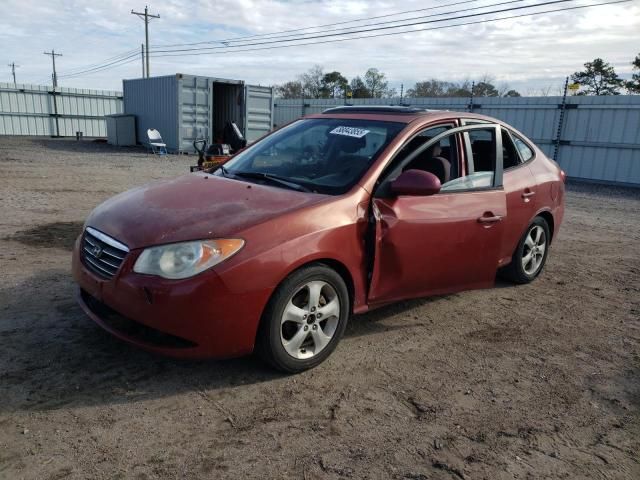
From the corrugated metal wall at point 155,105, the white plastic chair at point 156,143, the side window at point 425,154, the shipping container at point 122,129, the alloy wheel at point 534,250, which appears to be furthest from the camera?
the shipping container at point 122,129

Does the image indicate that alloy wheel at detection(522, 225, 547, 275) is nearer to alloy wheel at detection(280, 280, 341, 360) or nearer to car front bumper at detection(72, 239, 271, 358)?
alloy wheel at detection(280, 280, 341, 360)

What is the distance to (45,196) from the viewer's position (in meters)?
9.38

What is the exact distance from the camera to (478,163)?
4430 millimetres

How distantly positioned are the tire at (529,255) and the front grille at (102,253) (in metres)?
3.81

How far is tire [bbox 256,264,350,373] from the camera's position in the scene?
309 centimetres

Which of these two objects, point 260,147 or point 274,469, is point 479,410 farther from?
point 260,147

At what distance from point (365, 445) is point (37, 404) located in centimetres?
180

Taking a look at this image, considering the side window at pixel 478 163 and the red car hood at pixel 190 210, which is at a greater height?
the side window at pixel 478 163

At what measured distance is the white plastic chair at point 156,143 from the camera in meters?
19.7

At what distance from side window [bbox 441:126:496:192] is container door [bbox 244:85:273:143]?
51.3 ft

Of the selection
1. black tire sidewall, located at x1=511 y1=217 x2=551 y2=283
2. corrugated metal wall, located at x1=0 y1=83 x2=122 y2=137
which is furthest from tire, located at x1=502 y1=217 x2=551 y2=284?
corrugated metal wall, located at x1=0 y1=83 x2=122 y2=137

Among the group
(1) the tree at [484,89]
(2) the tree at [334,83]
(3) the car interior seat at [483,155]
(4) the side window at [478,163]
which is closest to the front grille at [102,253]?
(4) the side window at [478,163]

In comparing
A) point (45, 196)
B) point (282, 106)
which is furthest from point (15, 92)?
point (45, 196)

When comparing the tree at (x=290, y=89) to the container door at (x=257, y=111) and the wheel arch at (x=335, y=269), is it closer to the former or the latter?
Answer: the container door at (x=257, y=111)
